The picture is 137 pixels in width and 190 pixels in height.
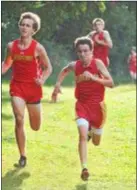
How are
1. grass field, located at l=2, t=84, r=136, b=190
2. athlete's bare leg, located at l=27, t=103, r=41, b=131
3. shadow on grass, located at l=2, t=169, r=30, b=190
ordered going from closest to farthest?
shadow on grass, located at l=2, t=169, r=30, b=190 < grass field, located at l=2, t=84, r=136, b=190 < athlete's bare leg, located at l=27, t=103, r=41, b=131

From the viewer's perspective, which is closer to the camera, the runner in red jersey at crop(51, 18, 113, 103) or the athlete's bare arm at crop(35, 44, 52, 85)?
the athlete's bare arm at crop(35, 44, 52, 85)

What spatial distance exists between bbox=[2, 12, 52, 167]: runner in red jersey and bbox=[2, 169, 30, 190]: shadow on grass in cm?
41

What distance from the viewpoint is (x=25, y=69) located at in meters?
8.48

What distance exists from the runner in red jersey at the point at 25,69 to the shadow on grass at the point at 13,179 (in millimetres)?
409

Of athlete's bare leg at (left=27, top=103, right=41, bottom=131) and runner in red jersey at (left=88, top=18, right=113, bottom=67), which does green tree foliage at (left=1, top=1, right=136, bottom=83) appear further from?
athlete's bare leg at (left=27, top=103, right=41, bottom=131)

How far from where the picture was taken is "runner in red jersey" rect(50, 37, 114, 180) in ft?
26.4

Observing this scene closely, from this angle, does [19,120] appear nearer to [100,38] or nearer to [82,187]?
[82,187]

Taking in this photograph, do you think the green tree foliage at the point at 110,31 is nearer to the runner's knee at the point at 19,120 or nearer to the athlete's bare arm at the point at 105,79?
the runner's knee at the point at 19,120

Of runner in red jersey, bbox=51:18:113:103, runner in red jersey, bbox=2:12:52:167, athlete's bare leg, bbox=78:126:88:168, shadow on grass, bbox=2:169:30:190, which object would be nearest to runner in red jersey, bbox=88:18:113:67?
runner in red jersey, bbox=51:18:113:103

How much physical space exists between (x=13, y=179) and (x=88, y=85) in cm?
157

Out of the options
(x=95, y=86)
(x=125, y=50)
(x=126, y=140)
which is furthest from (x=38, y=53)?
(x=125, y=50)

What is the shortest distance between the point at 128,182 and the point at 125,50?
38041mm

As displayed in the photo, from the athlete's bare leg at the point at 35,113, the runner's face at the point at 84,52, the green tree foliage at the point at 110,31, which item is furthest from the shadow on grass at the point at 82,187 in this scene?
the green tree foliage at the point at 110,31

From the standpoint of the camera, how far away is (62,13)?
1936 cm
